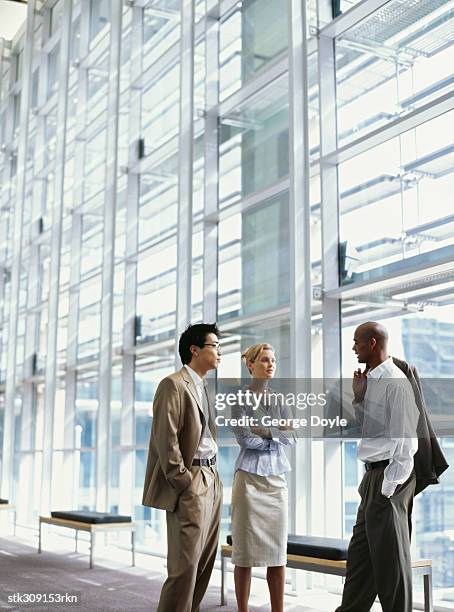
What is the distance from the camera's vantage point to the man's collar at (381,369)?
3.90 m

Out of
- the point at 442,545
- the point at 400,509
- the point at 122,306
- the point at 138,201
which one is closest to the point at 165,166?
the point at 138,201

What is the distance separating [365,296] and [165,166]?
152 inches

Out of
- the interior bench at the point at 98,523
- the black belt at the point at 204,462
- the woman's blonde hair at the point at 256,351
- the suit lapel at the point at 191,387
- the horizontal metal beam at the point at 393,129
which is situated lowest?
the interior bench at the point at 98,523

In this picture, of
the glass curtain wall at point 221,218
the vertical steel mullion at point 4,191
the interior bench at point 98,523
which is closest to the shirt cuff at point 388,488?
the glass curtain wall at point 221,218

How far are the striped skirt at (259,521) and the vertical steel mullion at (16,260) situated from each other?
363 inches

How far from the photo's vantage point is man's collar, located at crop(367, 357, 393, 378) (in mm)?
3902

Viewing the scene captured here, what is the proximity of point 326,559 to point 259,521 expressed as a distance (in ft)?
1.63

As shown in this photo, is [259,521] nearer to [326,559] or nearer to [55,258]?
[326,559]

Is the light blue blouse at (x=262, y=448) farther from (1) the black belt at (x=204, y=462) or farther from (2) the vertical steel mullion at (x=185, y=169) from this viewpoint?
(2) the vertical steel mullion at (x=185, y=169)

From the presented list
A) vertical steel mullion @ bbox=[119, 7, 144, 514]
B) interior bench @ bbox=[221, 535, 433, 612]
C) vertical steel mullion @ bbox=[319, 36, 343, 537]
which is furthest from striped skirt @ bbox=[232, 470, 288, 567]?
vertical steel mullion @ bbox=[119, 7, 144, 514]

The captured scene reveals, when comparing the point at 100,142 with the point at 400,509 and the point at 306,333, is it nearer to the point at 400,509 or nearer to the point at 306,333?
the point at 306,333

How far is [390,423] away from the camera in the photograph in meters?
3.77

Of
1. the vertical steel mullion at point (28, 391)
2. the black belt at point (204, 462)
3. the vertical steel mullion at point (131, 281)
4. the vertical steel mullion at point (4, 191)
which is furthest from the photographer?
the vertical steel mullion at point (4, 191)

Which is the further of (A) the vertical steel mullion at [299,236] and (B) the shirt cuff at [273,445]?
(A) the vertical steel mullion at [299,236]
